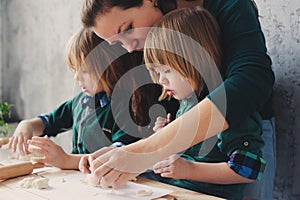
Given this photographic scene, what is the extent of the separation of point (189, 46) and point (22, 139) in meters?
0.61

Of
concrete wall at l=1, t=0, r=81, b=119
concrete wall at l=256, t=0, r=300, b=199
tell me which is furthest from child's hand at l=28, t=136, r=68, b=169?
concrete wall at l=1, t=0, r=81, b=119

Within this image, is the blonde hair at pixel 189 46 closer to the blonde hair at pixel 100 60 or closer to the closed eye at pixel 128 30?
the closed eye at pixel 128 30

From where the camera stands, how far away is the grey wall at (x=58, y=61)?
127 cm

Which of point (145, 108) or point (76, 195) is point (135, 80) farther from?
point (76, 195)

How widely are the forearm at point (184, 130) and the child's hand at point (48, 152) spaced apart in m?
0.28

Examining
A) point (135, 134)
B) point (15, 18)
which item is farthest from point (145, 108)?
point (15, 18)

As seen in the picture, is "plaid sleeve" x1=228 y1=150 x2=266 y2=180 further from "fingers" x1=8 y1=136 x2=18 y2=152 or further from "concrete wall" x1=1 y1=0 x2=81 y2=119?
"concrete wall" x1=1 y1=0 x2=81 y2=119

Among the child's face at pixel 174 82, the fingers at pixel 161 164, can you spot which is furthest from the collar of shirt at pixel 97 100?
the fingers at pixel 161 164

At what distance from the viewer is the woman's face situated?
1074 mm

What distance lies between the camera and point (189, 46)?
109 cm

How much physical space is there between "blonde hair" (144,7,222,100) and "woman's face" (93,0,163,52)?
0.13 ft

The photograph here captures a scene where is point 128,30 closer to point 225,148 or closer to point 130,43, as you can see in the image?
point 130,43

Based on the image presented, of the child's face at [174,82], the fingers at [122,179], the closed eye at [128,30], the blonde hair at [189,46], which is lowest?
the fingers at [122,179]

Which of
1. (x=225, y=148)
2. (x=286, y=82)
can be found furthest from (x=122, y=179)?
(x=286, y=82)
